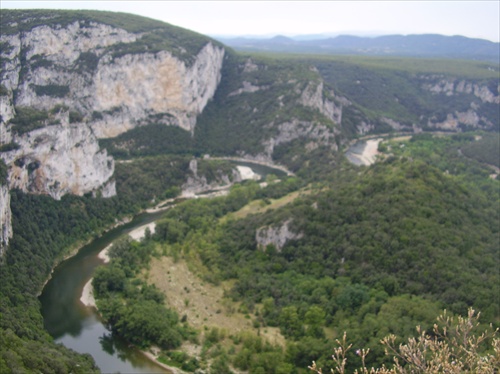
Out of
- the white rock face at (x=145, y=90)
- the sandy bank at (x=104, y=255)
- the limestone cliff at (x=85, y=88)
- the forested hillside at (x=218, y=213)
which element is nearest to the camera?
the forested hillside at (x=218, y=213)

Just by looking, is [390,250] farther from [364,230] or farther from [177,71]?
[177,71]

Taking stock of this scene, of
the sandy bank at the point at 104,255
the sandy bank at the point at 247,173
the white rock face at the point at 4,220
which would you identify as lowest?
the sandy bank at the point at 104,255

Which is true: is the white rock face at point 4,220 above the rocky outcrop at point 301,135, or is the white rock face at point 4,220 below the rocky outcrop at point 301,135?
below

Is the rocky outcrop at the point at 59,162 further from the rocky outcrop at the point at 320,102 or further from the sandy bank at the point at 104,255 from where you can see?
the rocky outcrop at the point at 320,102

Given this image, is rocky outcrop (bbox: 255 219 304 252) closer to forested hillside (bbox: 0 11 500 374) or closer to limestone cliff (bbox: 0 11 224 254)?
forested hillside (bbox: 0 11 500 374)

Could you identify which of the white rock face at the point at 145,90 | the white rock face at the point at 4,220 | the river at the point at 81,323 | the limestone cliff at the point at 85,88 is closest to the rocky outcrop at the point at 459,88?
the limestone cliff at the point at 85,88

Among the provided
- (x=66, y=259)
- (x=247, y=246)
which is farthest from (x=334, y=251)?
(x=66, y=259)

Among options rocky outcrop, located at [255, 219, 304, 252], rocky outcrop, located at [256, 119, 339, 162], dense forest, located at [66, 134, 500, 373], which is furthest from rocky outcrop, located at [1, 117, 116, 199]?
rocky outcrop, located at [256, 119, 339, 162]
